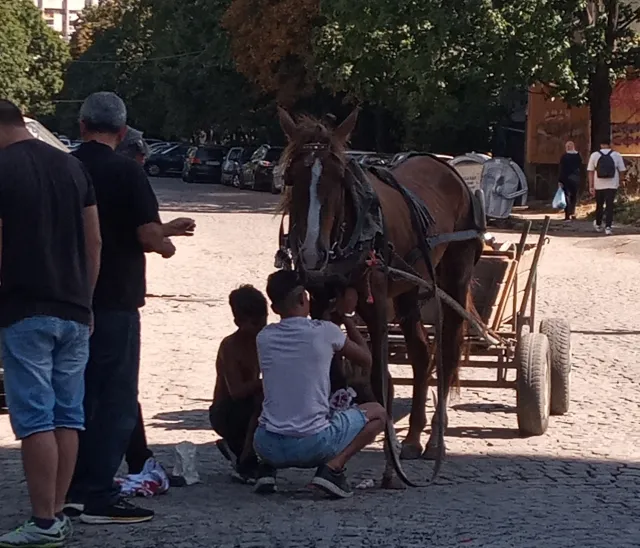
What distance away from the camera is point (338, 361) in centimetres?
745

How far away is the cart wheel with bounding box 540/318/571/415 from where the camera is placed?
9797 millimetres

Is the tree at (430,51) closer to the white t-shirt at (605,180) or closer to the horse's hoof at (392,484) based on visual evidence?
the white t-shirt at (605,180)

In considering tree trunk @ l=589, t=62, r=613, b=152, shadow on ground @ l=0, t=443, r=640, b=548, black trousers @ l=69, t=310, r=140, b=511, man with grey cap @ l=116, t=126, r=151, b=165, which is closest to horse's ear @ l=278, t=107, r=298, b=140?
man with grey cap @ l=116, t=126, r=151, b=165

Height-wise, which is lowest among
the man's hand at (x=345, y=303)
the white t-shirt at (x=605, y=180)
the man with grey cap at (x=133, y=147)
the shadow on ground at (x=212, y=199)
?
the shadow on ground at (x=212, y=199)

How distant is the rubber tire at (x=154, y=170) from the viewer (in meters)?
66.7

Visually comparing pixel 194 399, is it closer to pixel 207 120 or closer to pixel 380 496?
pixel 380 496

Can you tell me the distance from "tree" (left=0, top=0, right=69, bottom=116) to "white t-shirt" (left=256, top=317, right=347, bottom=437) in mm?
67376

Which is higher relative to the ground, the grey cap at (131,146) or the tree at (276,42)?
the tree at (276,42)

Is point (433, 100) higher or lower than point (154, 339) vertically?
higher

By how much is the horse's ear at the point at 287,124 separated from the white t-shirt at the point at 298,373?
106 cm

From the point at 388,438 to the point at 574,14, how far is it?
25793 millimetres

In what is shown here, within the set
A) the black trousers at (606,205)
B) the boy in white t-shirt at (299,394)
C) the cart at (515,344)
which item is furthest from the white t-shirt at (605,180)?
the boy in white t-shirt at (299,394)

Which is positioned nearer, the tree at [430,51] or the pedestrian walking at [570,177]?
the tree at [430,51]

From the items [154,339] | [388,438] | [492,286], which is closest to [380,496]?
[388,438]
